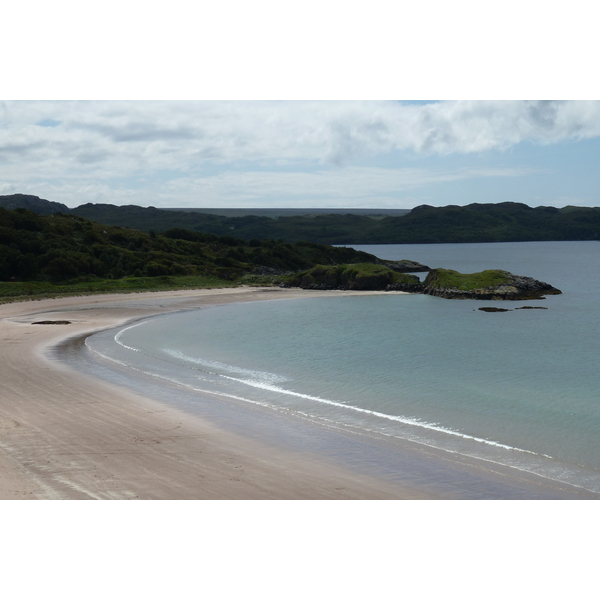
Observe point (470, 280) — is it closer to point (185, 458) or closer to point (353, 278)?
point (353, 278)

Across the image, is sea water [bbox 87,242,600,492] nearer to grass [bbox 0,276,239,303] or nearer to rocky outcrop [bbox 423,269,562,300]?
rocky outcrop [bbox 423,269,562,300]

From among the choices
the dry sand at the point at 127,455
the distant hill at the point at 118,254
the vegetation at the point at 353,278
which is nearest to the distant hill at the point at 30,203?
the distant hill at the point at 118,254

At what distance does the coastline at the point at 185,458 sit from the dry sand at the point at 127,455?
0.06ft

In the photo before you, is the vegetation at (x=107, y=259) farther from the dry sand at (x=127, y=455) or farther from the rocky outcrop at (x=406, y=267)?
Answer: the dry sand at (x=127, y=455)

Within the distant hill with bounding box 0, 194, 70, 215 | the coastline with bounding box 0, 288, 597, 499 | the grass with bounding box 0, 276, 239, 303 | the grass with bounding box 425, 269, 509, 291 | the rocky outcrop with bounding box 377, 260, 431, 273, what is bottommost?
the coastline with bounding box 0, 288, 597, 499

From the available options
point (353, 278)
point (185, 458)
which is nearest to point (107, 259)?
point (353, 278)

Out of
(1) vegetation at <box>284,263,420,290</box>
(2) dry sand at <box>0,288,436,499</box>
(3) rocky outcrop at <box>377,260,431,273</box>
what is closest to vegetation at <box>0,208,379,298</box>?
(1) vegetation at <box>284,263,420,290</box>

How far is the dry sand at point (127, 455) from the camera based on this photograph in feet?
28.3

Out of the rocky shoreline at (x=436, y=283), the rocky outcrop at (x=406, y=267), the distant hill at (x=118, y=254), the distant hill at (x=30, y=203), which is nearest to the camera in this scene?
the rocky shoreline at (x=436, y=283)

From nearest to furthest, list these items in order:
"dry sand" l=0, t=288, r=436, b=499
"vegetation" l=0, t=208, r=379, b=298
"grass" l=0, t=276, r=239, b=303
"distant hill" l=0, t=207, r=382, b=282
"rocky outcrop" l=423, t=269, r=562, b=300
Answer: "dry sand" l=0, t=288, r=436, b=499
"rocky outcrop" l=423, t=269, r=562, b=300
"grass" l=0, t=276, r=239, b=303
"vegetation" l=0, t=208, r=379, b=298
"distant hill" l=0, t=207, r=382, b=282

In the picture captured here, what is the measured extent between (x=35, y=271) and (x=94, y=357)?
30686mm

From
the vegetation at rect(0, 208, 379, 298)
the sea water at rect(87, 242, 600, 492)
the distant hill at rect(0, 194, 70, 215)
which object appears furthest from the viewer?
the distant hill at rect(0, 194, 70, 215)

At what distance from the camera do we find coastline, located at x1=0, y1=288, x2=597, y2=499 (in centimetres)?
869

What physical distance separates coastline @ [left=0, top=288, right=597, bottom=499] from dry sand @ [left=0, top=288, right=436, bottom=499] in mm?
18
